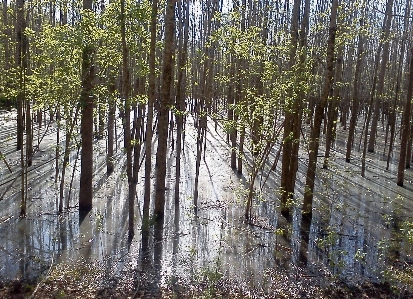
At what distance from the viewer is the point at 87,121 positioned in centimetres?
997

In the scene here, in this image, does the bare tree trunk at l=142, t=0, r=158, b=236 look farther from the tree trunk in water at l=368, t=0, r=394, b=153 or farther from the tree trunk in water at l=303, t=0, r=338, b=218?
the tree trunk in water at l=368, t=0, r=394, b=153

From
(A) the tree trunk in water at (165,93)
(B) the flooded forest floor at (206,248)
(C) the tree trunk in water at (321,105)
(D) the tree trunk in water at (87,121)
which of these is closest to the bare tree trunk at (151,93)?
(A) the tree trunk in water at (165,93)

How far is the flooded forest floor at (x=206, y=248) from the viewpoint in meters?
6.70

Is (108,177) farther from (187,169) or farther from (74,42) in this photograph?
(74,42)

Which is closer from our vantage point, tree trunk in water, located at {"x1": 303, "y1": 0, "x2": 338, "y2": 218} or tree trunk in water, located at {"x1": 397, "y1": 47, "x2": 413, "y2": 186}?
tree trunk in water, located at {"x1": 303, "y1": 0, "x2": 338, "y2": 218}

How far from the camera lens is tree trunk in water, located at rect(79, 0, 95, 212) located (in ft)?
29.2

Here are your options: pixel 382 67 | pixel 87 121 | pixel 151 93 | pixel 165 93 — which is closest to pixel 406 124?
pixel 382 67

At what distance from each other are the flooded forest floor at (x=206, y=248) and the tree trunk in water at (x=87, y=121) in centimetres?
40

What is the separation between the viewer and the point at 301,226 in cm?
974

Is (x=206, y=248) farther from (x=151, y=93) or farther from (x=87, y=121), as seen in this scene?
(x=87, y=121)

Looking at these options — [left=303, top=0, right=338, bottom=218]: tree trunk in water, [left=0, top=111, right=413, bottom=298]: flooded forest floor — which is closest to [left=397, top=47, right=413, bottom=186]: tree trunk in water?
[left=0, top=111, right=413, bottom=298]: flooded forest floor

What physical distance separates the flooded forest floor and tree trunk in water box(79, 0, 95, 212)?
40 cm

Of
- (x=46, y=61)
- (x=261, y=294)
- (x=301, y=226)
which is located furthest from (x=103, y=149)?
(x=261, y=294)

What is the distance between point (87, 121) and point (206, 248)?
411 centimetres
